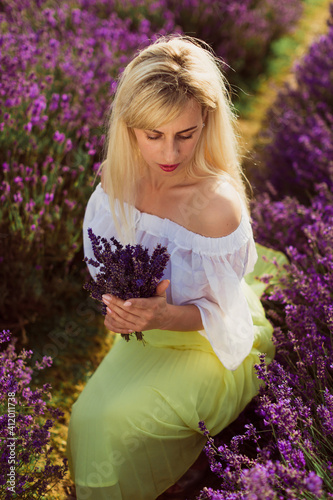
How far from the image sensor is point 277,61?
21.6 feet

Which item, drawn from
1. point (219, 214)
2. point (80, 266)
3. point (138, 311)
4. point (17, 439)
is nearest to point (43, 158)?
point (80, 266)

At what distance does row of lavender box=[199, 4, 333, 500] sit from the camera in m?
1.47

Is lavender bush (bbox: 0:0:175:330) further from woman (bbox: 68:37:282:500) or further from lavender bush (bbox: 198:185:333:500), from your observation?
lavender bush (bbox: 198:185:333:500)

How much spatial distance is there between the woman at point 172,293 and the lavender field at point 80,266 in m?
0.17

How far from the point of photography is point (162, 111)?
1702 millimetres

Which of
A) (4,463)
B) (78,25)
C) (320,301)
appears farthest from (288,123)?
(4,463)

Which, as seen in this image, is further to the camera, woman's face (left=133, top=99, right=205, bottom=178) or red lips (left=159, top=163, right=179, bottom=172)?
red lips (left=159, top=163, right=179, bottom=172)

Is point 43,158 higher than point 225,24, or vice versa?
point 225,24

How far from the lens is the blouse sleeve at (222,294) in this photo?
6.39 ft

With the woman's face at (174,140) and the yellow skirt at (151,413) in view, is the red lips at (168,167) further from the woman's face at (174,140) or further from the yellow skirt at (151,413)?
the yellow skirt at (151,413)

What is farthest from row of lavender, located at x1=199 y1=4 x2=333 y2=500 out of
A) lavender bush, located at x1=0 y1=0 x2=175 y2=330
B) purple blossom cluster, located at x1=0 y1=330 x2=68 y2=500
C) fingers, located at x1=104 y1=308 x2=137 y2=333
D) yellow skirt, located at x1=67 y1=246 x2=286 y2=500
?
lavender bush, located at x1=0 y1=0 x2=175 y2=330

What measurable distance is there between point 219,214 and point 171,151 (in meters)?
0.31

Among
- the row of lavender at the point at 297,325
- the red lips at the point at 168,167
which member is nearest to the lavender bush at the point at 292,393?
the row of lavender at the point at 297,325

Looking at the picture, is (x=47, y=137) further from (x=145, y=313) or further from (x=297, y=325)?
(x=297, y=325)
